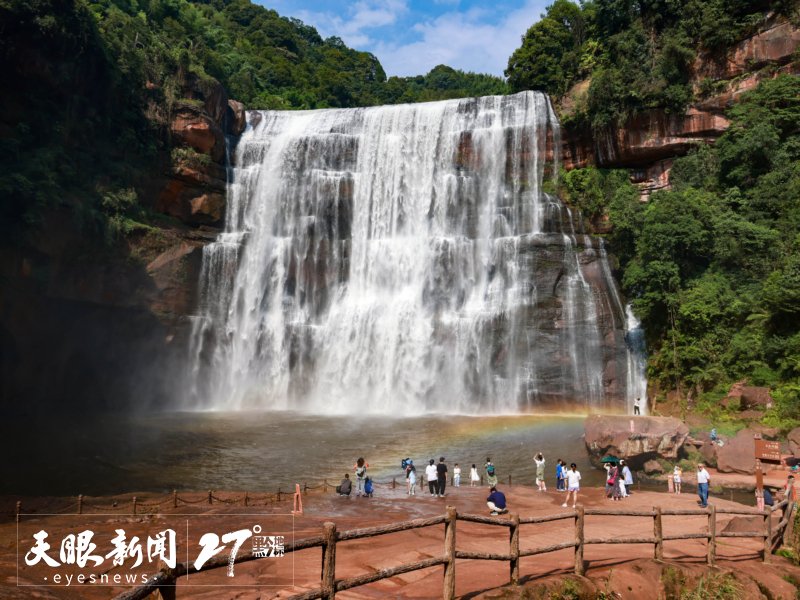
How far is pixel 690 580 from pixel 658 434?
1324cm

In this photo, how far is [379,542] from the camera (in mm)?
10758

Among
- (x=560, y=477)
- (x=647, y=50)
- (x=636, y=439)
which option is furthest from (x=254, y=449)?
(x=647, y=50)

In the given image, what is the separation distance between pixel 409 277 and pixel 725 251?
15.9 metres

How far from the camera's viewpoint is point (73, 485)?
17.5 metres

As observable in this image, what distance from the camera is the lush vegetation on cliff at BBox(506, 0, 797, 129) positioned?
32094 millimetres

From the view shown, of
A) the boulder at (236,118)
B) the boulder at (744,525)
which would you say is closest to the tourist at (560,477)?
the boulder at (744,525)

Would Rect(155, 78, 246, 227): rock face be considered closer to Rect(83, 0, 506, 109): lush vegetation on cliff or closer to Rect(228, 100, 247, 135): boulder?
Rect(83, 0, 506, 109): lush vegetation on cliff

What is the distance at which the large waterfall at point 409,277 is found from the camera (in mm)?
30438

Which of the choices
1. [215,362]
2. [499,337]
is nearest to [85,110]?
[215,362]

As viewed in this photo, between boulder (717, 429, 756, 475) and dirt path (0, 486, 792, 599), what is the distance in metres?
4.42

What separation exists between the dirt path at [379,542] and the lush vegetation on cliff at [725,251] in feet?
39.6

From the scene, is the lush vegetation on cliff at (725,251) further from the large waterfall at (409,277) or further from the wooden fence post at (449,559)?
the wooden fence post at (449,559)

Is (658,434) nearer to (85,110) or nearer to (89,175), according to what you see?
(89,175)

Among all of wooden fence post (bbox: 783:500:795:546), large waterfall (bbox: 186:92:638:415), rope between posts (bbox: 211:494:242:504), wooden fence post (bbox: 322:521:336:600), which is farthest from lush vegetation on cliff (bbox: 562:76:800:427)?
wooden fence post (bbox: 322:521:336:600)
